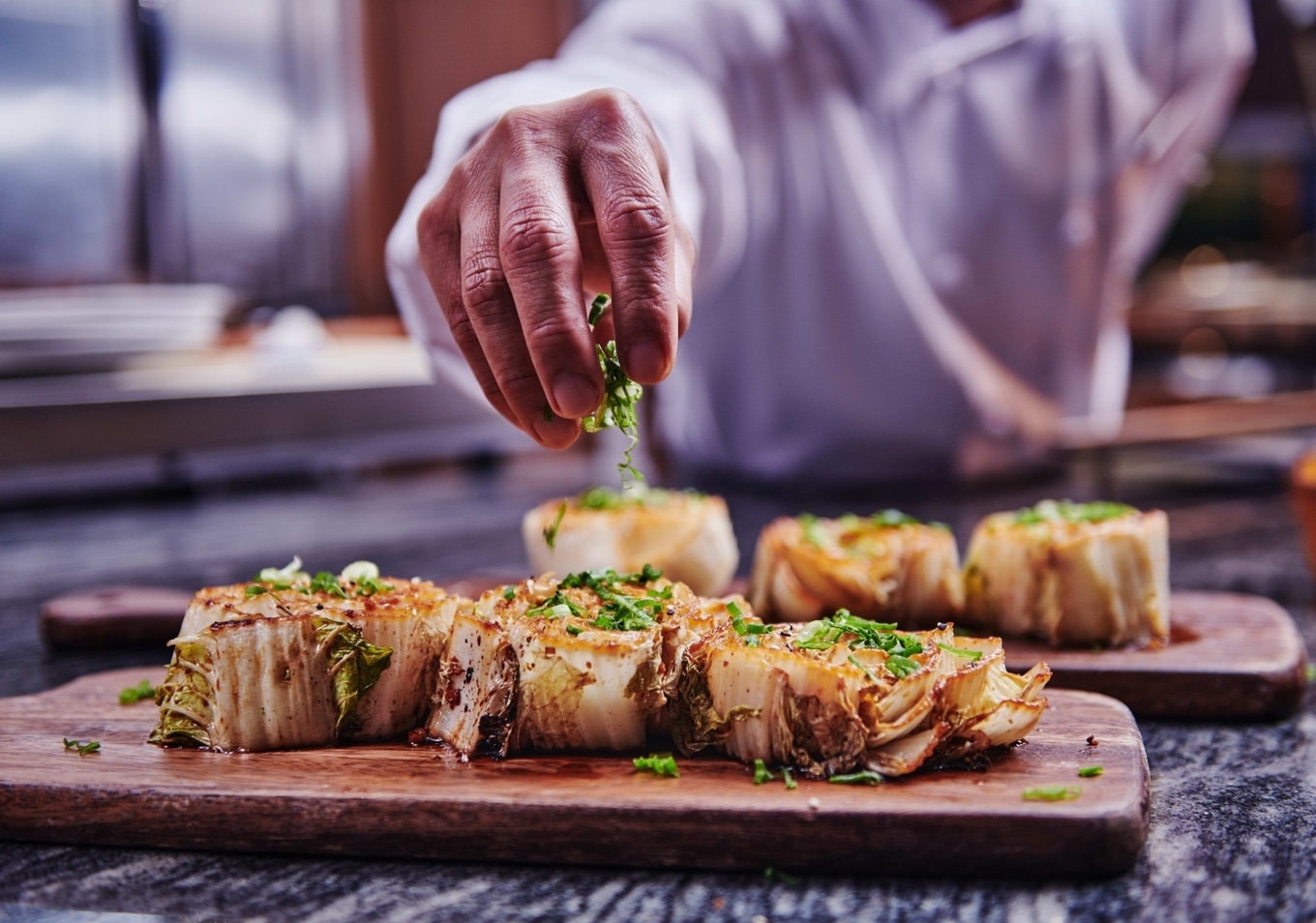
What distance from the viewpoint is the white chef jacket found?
3352 millimetres

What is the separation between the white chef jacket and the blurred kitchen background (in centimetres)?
55

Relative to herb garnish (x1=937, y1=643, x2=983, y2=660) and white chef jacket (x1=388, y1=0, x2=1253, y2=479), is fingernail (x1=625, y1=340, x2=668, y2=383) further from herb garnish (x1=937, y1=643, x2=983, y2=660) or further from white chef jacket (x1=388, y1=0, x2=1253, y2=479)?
white chef jacket (x1=388, y1=0, x2=1253, y2=479)

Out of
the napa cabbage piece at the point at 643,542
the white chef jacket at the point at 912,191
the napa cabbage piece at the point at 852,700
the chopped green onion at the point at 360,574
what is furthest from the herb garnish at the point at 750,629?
the white chef jacket at the point at 912,191

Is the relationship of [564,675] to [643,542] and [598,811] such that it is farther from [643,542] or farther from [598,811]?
[643,542]

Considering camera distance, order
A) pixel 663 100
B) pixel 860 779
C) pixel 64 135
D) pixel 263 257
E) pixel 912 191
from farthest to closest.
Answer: pixel 263 257, pixel 64 135, pixel 912 191, pixel 663 100, pixel 860 779

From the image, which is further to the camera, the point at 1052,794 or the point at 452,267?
the point at 452,267

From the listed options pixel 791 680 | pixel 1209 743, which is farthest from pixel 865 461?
pixel 791 680

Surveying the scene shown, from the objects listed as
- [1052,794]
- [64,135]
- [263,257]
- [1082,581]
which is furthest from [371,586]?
[263,257]

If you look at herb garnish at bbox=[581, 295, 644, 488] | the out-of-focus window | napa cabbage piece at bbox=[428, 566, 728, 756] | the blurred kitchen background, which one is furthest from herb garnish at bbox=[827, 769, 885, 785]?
the out-of-focus window

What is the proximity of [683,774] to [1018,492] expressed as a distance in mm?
2298

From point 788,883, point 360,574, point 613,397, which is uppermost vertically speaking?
point 613,397

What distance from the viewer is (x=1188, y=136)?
3.89 meters

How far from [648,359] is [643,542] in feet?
2.51

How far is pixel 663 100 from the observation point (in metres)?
2.64
